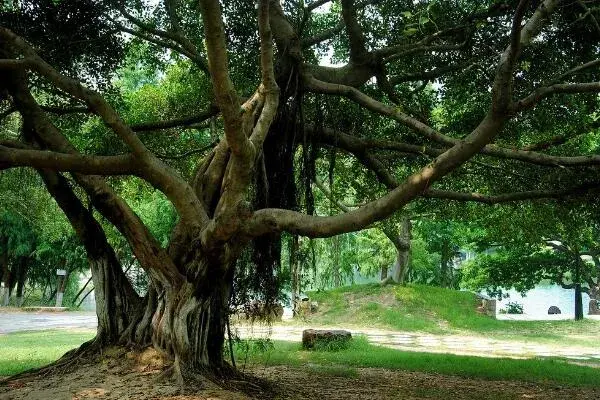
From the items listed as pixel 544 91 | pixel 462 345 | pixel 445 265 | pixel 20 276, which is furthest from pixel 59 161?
pixel 20 276

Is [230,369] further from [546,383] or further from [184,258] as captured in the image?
[546,383]

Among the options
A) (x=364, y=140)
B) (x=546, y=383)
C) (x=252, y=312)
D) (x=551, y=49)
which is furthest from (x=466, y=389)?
(x=551, y=49)

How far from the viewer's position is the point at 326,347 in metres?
12.8

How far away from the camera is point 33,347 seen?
1252cm

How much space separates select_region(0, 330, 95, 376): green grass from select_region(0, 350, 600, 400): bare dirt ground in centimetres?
307

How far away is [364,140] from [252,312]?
2.87 m

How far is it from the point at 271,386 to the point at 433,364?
15.8ft

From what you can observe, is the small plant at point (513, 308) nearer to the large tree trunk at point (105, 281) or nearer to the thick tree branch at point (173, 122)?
the thick tree branch at point (173, 122)

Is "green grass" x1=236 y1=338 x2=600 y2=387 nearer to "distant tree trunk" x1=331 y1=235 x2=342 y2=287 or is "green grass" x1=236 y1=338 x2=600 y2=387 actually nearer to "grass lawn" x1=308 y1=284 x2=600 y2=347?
"distant tree trunk" x1=331 y1=235 x2=342 y2=287

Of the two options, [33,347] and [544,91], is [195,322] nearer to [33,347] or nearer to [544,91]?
[544,91]

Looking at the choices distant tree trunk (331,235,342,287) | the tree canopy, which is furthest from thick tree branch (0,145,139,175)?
distant tree trunk (331,235,342,287)

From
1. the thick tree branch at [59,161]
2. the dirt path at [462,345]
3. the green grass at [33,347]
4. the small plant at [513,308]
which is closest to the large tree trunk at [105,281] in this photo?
the thick tree branch at [59,161]

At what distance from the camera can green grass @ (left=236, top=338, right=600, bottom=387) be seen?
957cm

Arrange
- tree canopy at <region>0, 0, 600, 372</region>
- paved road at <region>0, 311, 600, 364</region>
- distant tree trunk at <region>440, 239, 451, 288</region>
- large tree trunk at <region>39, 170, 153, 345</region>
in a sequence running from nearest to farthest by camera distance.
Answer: tree canopy at <region>0, 0, 600, 372</region>, large tree trunk at <region>39, 170, 153, 345</region>, paved road at <region>0, 311, 600, 364</region>, distant tree trunk at <region>440, 239, 451, 288</region>
